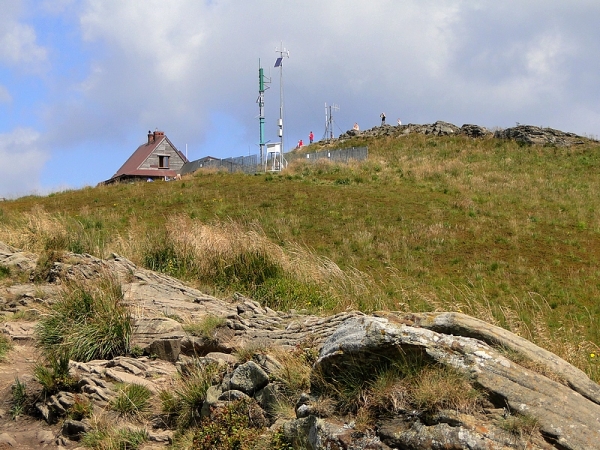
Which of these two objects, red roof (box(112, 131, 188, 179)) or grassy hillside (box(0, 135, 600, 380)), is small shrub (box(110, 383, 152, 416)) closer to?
grassy hillside (box(0, 135, 600, 380))

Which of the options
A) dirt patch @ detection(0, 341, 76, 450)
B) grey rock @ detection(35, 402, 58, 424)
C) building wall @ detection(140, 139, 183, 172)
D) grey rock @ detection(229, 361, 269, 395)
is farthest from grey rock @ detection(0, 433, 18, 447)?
building wall @ detection(140, 139, 183, 172)

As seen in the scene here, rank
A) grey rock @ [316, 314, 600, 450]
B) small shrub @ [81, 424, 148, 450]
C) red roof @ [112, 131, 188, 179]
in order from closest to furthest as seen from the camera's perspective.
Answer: grey rock @ [316, 314, 600, 450], small shrub @ [81, 424, 148, 450], red roof @ [112, 131, 188, 179]

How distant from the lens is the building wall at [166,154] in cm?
6656

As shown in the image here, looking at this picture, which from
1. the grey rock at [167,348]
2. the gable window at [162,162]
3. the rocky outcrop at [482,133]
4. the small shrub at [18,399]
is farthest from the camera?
the gable window at [162,162]

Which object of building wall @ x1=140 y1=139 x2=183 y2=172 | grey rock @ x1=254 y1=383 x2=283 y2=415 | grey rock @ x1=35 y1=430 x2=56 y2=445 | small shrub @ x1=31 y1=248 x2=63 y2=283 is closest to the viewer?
grey rock @ x1=254 y1=383 x2=283 y2=415

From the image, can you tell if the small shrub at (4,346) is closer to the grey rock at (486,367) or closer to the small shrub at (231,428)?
the small shrub at (231,428)

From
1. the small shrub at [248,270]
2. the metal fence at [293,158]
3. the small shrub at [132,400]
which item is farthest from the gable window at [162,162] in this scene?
the small shrub at [132,400]

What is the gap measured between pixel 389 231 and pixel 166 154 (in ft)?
159

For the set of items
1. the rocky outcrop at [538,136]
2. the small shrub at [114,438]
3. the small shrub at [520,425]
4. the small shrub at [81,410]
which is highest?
the rocky outcrop at [538,136]

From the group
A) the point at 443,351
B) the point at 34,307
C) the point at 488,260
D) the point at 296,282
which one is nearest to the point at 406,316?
the point at 443,351

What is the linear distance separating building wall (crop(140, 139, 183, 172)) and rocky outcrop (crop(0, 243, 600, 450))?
198 ft

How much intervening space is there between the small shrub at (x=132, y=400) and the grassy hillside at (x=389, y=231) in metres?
3.29

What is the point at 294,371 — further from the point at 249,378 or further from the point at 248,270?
the point at 248,270

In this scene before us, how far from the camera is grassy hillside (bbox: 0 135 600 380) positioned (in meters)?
10.8
